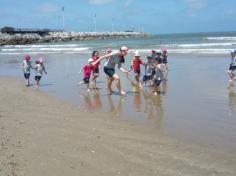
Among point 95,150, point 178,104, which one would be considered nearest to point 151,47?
point 178,104

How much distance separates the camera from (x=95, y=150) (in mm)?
6312

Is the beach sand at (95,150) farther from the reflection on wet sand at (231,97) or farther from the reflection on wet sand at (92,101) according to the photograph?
the reflection on wet sand at (231,97)

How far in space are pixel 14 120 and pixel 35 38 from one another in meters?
82.5

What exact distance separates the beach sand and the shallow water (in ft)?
1.58

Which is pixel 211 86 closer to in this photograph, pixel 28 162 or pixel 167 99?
pixel 167 99

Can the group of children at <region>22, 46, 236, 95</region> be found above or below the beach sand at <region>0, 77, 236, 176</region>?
above

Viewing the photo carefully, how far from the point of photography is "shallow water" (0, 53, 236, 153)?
7675 millimetres

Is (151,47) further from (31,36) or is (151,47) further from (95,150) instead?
(31,36)

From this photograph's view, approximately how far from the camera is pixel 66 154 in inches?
237

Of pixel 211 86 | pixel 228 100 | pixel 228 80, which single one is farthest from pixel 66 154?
→ pixel 228 80

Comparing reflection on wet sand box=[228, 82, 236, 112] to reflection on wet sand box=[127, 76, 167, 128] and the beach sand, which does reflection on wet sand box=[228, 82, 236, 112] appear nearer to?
reflection on wet sand box=[127, 76, 167, 128]

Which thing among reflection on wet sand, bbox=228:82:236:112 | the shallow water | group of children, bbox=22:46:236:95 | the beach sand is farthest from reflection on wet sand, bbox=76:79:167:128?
reflection on wet sand, bbox=228:82:236:112

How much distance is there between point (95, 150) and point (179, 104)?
4.63 metres

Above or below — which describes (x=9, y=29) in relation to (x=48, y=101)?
above
